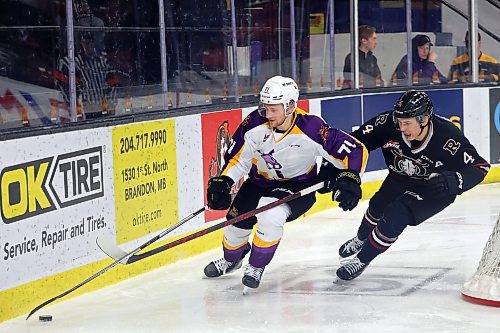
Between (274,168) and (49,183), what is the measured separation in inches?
43.0

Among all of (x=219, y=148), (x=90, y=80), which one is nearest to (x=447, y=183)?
(x=90, y=80)

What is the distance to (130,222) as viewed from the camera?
19.6 ft

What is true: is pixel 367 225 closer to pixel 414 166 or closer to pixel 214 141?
pixel 414 166

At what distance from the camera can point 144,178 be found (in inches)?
240

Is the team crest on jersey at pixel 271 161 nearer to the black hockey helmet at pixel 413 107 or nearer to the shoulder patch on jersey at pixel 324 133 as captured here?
the shoulder patch on jersey at pixel 324 133

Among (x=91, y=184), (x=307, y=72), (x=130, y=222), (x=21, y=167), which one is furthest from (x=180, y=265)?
(x=307, y=72)

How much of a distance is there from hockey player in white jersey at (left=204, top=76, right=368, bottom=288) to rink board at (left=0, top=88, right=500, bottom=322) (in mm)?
545

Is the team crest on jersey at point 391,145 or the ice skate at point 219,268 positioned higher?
the team crest on jersey at point 391,145

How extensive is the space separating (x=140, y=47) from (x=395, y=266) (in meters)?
1.81

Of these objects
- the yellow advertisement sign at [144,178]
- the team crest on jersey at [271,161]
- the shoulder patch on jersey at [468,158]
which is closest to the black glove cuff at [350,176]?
the team crest on jersey at [271,161]

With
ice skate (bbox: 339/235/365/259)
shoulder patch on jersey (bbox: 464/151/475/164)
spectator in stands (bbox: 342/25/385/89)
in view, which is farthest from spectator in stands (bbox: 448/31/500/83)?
shoulder patch on jersey (bbox: 464/151/475/164)

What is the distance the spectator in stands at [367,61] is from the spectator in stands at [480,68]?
0.75 metres

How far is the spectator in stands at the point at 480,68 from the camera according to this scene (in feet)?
31.2

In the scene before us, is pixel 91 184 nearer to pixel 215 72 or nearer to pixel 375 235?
pixel 375 235
